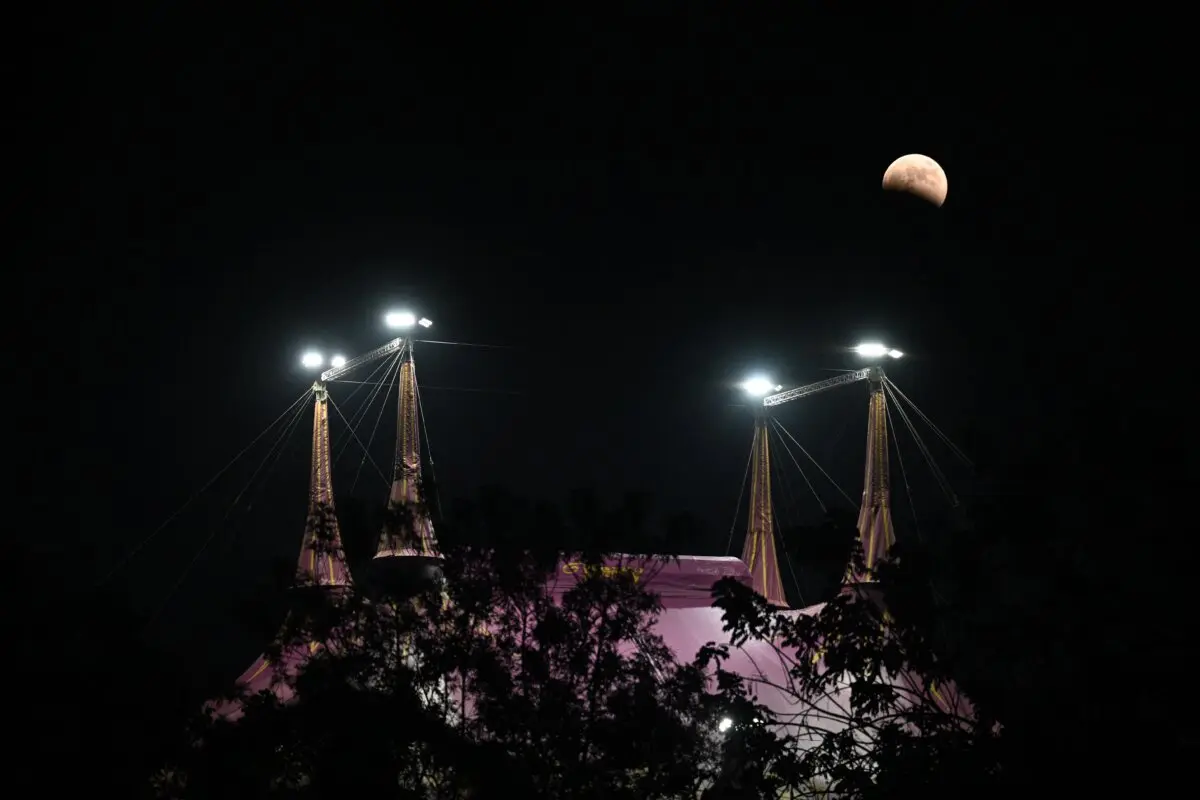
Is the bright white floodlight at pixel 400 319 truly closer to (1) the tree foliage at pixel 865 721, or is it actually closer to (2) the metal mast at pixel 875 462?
(2) the metal mast at pixel 875 462

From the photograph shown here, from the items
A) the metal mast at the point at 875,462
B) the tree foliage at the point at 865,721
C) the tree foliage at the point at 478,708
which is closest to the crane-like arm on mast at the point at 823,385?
the metal mast at the point at 875,462

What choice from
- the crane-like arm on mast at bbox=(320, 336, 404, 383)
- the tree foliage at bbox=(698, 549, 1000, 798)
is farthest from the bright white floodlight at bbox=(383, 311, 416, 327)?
the tree foliage at bbox=(698, 549, 1000, 798)

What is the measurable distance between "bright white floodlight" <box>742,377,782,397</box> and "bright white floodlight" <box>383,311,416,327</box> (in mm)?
6519

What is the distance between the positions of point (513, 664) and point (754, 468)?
1152 cm

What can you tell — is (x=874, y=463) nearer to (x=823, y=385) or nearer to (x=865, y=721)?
(x=823, y=385)

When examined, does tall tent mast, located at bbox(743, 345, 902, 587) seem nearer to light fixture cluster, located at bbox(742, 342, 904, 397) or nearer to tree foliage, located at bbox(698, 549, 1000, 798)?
light fixture cluster, located at bbox(742, 342, 904, 397)

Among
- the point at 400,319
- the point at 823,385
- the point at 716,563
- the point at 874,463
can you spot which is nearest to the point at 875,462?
the point at 874,463

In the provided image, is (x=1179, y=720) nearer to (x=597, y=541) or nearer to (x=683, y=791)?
(x=683, y=791)

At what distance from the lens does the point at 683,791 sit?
650cm

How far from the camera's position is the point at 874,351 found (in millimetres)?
16953

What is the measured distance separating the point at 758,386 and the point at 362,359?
7.21 meters

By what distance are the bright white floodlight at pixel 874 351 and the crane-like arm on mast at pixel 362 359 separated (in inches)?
300

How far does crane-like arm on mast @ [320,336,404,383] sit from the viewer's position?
16.1 metres

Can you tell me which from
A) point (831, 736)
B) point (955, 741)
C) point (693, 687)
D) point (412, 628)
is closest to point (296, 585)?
point (412, 628)
